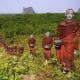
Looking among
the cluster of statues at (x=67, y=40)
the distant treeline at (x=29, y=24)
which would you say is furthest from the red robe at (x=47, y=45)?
the distant treeline at (x=29, y=24)

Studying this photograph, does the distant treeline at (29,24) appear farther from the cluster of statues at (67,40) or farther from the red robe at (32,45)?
the cluster of statues at (67,40)

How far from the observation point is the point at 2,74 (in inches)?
221

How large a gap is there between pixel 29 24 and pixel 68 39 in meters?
6.84

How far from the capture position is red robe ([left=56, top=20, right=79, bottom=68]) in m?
5.75

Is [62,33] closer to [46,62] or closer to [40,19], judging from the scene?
[46,62]

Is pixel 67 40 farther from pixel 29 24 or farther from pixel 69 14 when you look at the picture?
pixel 29 24

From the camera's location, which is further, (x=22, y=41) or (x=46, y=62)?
(x=22, y=41)

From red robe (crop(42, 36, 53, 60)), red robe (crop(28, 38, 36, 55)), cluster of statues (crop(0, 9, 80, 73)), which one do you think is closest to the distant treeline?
red robe (crop(28, 38, 36, 55))

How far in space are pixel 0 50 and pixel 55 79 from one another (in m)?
2.08

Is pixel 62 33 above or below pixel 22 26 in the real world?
above

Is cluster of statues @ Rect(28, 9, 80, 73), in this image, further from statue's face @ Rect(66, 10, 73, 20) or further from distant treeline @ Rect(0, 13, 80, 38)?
distant treeline @ Rect(0, 13, 80, 38)

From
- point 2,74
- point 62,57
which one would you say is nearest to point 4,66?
point 2,74

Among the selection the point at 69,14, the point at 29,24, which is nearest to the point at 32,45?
the point at 69,14

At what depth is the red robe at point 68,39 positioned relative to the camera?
5.75 m
